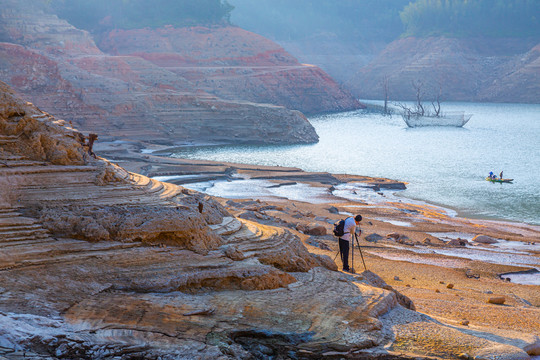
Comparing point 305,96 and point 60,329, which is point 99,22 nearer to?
point 305,96

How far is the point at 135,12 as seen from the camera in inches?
3932

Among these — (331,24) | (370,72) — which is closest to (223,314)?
(370,72)

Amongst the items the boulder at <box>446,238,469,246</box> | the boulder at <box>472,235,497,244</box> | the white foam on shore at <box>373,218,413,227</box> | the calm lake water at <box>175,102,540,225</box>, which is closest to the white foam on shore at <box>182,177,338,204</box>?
the white foam on shore at <box>373,218,413,227</box>

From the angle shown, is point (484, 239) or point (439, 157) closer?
point (484, 239)

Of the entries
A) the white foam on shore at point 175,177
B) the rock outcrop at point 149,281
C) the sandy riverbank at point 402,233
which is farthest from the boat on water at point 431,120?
the rock outcrop at point 149,281

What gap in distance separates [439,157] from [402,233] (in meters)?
27.7

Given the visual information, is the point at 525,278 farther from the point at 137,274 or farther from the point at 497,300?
the point at 137,274

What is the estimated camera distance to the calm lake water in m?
32.6

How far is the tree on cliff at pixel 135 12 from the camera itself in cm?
9869

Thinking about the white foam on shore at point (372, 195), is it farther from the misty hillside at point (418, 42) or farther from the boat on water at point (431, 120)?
the misty hillside at point (418, 42)

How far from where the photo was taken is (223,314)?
845 centimetres

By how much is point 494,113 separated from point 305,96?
1150 inches

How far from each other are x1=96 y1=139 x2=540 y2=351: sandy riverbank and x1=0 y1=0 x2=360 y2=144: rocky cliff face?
15.0m

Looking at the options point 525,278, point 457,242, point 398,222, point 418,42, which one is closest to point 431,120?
point 398,222
